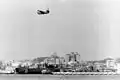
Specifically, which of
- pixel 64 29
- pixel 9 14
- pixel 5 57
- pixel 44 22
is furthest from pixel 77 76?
pixel 9 14

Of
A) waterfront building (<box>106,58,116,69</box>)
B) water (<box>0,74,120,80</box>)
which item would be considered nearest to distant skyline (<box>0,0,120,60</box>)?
waterfront building (<box>106,58,116,69</box>)

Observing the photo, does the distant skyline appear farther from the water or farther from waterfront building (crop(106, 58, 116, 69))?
the water

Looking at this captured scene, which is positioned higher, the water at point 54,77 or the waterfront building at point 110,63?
the waterfront building at point 110,63

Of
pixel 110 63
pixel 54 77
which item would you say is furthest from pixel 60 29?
pixel 110 63

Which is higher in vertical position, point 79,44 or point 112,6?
point 112,6

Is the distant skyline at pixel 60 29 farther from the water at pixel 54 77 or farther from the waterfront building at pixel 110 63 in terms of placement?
the water at pixel 54 77

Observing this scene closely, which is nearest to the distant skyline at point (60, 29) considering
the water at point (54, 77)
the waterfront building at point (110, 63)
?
the waterfront building at point (110, 63)

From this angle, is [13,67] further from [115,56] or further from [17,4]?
[115,56]

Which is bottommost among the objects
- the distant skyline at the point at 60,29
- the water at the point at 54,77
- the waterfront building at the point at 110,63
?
the water at the point at 54,77
